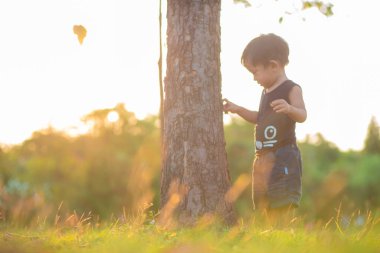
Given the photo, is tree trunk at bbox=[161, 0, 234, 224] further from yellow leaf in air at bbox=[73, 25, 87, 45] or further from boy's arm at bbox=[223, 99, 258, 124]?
yellow leaf in air at bbox=[73, 25, 87, 45]

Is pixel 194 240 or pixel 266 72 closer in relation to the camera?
pixel 194 240

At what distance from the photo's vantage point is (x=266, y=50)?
607 centimetres

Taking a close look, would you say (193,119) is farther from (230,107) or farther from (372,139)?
(372,139)

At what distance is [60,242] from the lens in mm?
4465

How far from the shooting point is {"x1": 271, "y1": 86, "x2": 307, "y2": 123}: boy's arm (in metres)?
5.65

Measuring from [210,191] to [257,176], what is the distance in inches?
30.6

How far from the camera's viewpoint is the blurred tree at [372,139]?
69.3m

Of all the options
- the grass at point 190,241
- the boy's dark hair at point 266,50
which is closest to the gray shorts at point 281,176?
the grass at point 190,241

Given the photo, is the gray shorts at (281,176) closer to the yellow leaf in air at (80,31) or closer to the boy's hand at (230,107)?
the boy's hand at (230,107)

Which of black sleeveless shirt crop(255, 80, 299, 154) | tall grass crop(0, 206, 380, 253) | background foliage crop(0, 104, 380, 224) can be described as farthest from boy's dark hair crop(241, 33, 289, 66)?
background foliage crop(0, 104, 380, 224)

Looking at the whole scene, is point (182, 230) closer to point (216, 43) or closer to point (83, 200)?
point (216, 43)

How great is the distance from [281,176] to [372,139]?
67.3 m

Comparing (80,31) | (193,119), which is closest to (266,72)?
(193,119)

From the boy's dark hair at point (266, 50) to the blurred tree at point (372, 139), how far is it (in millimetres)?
65677
